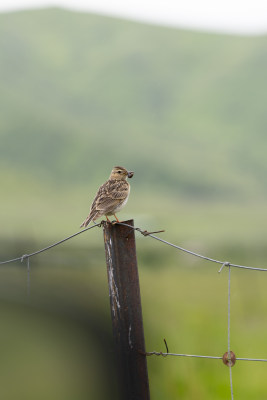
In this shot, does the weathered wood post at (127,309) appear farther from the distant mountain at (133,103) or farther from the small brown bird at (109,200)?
the distant mountain at (133,103)

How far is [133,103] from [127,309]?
8378 cm

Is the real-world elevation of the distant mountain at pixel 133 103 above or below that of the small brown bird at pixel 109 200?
above

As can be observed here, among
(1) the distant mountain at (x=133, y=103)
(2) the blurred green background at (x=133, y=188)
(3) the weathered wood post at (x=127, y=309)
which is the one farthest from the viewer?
(1) the distant mountain at (x=133, y=103)

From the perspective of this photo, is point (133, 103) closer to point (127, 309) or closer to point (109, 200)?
point (109, 200)

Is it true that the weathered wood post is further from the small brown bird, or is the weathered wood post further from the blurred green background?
the small brown bird

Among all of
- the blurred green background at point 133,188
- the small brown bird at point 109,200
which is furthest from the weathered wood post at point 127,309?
the small brown bird at point 109,200

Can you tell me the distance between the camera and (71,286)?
19.0m

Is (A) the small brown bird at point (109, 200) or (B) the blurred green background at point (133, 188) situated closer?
(A) the small brown bird at point (109, 200)

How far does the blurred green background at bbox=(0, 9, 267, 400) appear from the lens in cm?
1303

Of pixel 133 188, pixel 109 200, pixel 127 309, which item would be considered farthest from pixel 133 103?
pixel 127 309

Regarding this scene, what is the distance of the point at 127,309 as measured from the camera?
12.5 feet

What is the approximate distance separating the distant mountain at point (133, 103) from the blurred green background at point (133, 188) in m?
0.22

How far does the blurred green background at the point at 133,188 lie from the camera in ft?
42.8

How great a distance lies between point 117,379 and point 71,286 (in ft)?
50.1
